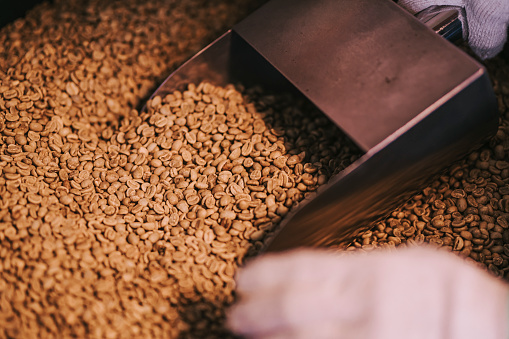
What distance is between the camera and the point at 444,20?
60.4 inches

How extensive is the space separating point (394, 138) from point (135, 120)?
→ 0.95 m

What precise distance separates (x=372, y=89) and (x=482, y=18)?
1.80 feet

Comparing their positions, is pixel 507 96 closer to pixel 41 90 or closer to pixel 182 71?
pixel 182 71

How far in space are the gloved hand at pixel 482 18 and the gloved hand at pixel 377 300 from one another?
87cm

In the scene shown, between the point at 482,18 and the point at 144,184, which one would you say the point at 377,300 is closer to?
the point at 144,184

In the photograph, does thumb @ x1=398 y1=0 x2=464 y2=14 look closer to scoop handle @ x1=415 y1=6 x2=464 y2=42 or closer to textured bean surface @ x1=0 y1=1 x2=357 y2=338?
scoop handle @ x1=415 y1=6 x2=464 y2=42

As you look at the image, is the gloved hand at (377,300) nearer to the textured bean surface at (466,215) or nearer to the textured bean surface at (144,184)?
the textured bean surface at (144,184)

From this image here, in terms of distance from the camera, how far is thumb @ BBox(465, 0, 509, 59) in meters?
1.56

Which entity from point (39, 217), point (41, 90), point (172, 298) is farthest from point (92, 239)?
point (41, 90)

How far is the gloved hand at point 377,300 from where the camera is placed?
109cm

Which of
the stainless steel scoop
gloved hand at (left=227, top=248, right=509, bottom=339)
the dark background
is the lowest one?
gloved hand at (left=227, top=248, right=509, bottom=339)

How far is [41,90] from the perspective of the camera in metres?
1.70

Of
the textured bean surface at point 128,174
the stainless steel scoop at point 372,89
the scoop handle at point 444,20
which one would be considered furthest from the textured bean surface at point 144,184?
the scoop handle at point 444,20

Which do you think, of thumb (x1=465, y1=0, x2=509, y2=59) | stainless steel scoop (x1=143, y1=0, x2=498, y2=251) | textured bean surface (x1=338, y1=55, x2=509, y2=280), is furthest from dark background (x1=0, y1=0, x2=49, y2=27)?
thumb (x1=465, y1=0, x2=509, y2=59)
